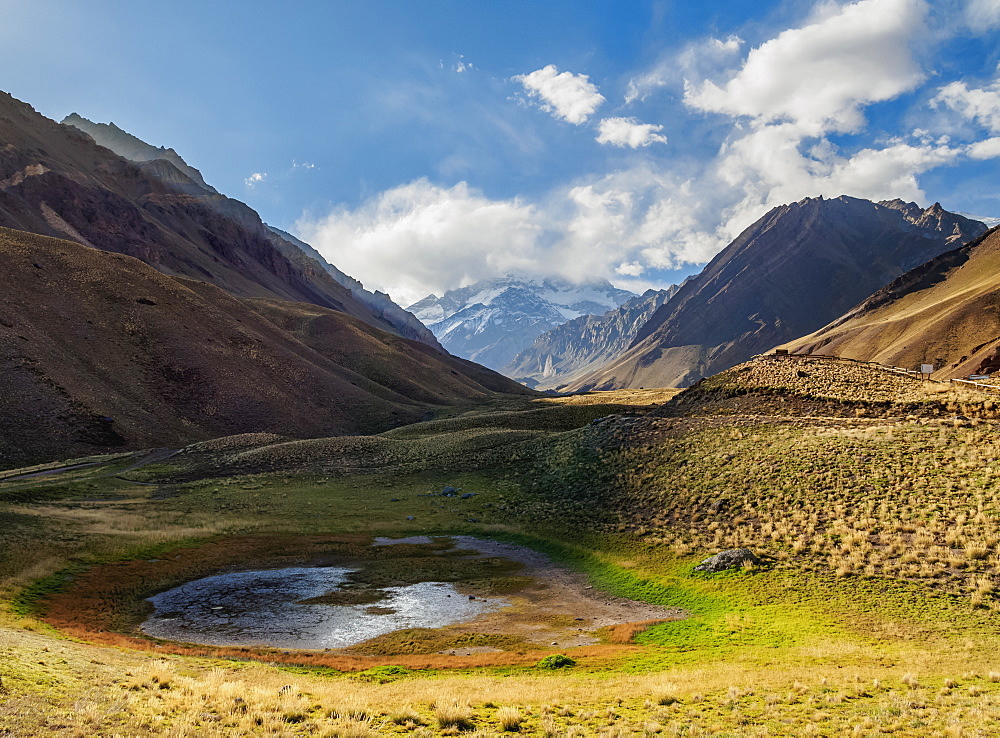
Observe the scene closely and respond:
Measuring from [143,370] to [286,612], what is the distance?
270 ft

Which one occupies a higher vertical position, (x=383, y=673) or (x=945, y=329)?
(x=945, y=329)

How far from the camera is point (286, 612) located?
86.6 feet

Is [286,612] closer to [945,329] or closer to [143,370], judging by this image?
[143,370]

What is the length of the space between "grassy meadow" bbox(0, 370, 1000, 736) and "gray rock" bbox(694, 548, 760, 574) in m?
0.57

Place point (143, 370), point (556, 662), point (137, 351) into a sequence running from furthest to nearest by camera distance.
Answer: point (137, 351)
point (143, 370)
point (556, 662)

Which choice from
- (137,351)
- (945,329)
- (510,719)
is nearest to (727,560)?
(510,719)

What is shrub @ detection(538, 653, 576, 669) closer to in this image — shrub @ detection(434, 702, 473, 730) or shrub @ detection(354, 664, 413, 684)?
shrub @ detection(354, 664, 413, 684)

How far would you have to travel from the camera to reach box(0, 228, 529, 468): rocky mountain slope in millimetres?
73000

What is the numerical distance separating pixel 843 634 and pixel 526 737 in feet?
49.9

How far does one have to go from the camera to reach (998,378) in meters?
46.2

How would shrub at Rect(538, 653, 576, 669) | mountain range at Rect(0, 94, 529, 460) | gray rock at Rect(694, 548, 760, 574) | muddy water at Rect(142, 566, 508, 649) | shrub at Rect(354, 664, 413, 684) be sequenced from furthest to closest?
mountain range at Rect(0, 94, 529, 460)
gray rock at Rect(694, 548, 760, 574)
muddy water at Rect(142, 566, 508, 649)
shrub at Rect(538, 653, 576, 669)
shrub at Rect(354, 664, 413, 684)

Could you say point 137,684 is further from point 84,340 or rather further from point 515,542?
point 84,340

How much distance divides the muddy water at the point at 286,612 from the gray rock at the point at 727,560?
10.9 meters

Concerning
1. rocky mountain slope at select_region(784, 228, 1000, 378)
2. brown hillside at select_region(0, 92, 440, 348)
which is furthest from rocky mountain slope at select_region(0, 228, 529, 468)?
rocky mountain slope at select_region(784, 228, 1000, 378)
